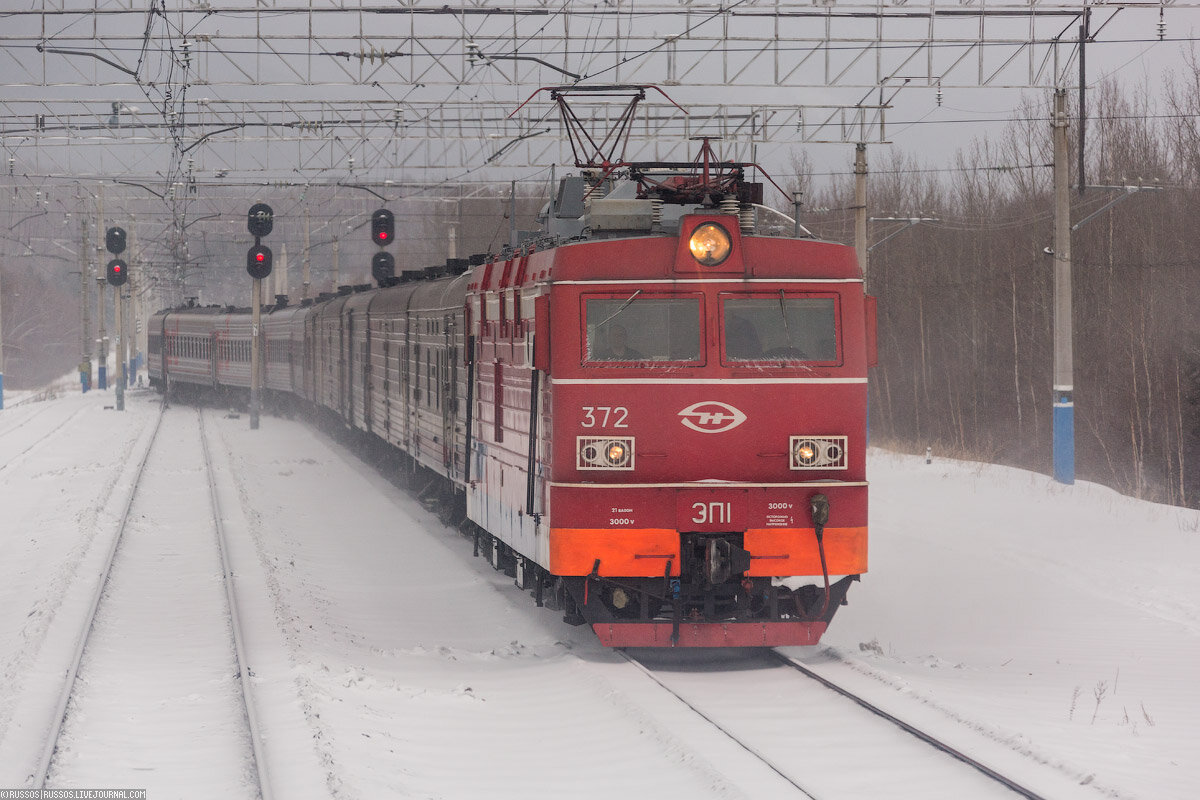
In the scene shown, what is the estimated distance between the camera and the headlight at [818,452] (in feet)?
33.0

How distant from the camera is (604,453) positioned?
9.88 meters

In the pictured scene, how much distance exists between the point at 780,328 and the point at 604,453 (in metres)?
1.52

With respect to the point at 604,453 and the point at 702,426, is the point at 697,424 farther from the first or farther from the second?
the point at 604,453

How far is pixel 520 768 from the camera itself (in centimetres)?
780

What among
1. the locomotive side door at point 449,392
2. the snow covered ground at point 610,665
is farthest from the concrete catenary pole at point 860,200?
the locomotive side door at point 449,392

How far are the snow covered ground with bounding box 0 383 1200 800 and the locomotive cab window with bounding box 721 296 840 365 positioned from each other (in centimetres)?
218

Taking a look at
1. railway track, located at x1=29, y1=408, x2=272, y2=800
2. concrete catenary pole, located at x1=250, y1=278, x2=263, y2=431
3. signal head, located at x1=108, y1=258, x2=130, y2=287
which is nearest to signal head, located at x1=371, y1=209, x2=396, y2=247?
concrete catenary pole, located at x1=250, y1=278, x2=263, y2=431

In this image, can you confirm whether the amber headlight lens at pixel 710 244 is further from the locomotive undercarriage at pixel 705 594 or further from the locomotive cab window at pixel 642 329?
the locomotive undercarriage at pixel 705 594

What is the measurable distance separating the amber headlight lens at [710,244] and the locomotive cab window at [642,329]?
0.93 ft

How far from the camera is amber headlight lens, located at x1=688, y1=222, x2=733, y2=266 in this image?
998cm

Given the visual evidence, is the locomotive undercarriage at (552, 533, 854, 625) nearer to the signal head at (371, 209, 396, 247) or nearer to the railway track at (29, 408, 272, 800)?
the railway track at (29, 408, 272, 800)

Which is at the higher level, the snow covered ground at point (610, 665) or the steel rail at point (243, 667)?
the steel rail at point (243, 667)

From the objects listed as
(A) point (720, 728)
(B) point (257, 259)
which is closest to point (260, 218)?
(B) point (257, 259)

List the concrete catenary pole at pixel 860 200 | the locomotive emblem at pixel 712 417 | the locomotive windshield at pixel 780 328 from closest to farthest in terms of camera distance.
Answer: the locomotive emblem at pixel 712 417 → the locomotive windshield at pixel 780 328 → the concrete catenary pole at pixel 860 200
